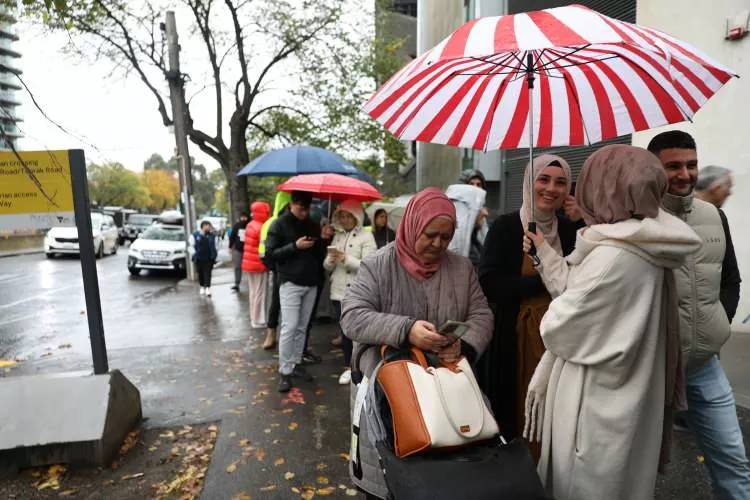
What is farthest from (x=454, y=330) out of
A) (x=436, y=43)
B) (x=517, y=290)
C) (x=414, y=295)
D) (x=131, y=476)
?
(x=436, y=43)

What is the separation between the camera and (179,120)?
14.4m

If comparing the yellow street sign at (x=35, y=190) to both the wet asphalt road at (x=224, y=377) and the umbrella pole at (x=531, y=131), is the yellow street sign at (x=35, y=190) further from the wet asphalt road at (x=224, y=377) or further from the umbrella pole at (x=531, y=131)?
the umbrella pole at (x=531, y=131)

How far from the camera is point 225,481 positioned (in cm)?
324

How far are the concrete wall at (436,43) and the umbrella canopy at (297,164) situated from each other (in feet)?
27.2

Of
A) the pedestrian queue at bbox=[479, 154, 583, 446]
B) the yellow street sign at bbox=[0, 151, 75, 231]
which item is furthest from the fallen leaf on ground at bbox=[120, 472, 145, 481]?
the pedestrian queue at bbox=[479, 154, 583, 446]

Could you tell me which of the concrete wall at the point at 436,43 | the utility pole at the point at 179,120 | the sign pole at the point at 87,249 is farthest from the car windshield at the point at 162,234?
the sign pole at the point at 87,249

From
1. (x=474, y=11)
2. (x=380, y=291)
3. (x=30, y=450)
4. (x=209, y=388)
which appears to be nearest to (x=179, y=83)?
(x=474, y=11)

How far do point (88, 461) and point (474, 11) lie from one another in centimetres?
1248

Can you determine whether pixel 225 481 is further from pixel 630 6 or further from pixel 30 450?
pixel 630 6

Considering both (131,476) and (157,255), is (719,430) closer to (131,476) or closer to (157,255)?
(131,476)

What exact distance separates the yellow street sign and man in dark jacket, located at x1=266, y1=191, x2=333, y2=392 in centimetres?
179

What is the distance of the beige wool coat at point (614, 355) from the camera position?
1663 mm

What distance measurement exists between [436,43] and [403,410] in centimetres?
1835

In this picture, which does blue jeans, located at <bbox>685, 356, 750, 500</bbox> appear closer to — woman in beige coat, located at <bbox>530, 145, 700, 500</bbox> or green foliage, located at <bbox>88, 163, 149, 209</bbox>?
woman in beige coat, located at <bbox>530, 145, 700, 500</bbox>
